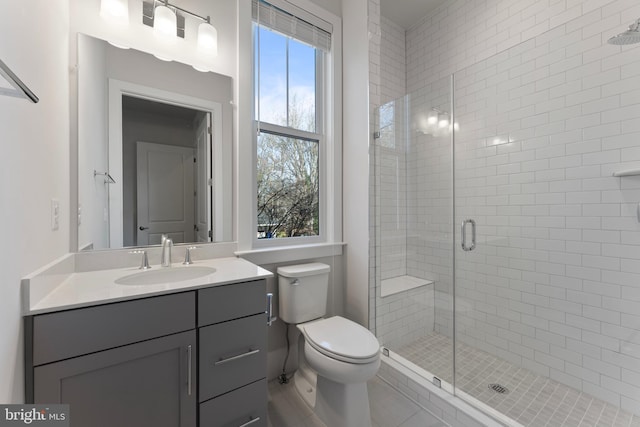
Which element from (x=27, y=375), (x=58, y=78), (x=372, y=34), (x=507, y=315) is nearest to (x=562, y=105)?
(x=372, y=34)

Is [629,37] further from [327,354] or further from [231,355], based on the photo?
[231,355]

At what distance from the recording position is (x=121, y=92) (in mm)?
1390

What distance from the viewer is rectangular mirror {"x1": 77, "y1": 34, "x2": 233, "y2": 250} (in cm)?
131

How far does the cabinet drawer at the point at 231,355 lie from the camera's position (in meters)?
1.09

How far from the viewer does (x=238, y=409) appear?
1176 mm

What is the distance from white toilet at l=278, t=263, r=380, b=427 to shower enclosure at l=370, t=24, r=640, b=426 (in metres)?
0.53

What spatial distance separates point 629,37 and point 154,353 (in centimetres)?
272

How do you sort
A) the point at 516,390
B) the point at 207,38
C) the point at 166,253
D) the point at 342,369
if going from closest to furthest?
1. the point at 342,369
2. the point at 166,253
3. the point at 207,38
4. the point at 516,390

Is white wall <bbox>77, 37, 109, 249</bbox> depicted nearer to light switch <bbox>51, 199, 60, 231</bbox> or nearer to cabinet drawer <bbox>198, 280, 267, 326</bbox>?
light switch <bbox>51, 199, 60, 231</bbox>

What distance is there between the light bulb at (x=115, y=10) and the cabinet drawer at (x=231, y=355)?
160 centimetres

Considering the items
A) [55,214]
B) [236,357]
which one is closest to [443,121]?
[236,357]

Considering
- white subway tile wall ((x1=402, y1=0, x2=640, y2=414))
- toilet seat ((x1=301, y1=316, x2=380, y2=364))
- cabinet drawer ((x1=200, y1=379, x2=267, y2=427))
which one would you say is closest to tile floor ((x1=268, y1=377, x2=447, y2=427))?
cabinet drawer ((x1=200, y1=379, x2=267, y2=427))

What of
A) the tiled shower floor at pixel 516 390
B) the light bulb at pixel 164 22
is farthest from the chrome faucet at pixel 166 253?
the tiled shower floor at pixel 516 390

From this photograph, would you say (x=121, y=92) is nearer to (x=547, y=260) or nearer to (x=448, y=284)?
(x=448, y=284)
